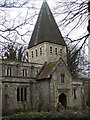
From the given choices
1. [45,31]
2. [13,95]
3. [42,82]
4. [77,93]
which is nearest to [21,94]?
[13,95]

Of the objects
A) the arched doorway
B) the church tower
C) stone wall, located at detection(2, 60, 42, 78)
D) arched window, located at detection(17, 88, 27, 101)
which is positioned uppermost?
the church tower

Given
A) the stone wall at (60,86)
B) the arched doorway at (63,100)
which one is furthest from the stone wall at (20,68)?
the arched doorway at (63,100)

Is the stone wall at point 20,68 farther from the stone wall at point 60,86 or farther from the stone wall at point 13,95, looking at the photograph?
the stone wall at point 60,86

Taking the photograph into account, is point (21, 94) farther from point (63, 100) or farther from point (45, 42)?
point (45, 42)

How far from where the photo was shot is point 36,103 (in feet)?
81.1

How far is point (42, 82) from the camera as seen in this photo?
982 inches

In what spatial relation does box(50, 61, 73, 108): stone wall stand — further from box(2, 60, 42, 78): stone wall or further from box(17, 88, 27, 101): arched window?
box(2, 60, 42, 78): stone wall

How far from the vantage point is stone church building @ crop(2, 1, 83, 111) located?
2275 centimetres

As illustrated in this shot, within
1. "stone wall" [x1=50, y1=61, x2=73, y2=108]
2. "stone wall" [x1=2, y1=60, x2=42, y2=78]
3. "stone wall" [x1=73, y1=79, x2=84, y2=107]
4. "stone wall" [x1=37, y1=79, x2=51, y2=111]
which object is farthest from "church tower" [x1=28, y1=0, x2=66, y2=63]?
"stone wall" [x1=37, y1=79, x2=51, y2=111]

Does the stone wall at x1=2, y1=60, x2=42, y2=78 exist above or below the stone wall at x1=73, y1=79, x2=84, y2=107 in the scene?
above

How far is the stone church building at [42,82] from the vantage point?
74.6 feet

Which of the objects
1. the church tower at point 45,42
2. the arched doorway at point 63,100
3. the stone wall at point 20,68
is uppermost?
the church tower at point 45,42

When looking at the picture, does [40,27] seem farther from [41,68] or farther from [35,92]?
[35,92]

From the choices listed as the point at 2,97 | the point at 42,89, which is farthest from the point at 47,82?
the point at 2,97
